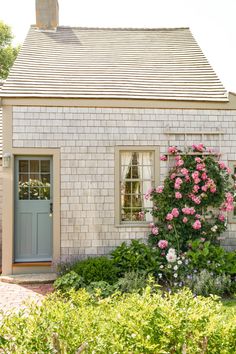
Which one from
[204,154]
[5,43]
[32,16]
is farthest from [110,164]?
[5,43]

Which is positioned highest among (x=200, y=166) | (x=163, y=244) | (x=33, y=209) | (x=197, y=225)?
(x=200, y=166)

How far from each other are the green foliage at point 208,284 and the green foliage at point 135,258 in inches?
35.4

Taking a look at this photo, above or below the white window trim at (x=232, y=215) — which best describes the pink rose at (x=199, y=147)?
above

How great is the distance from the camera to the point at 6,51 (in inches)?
906

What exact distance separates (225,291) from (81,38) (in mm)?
7945

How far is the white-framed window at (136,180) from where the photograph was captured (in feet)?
27.1

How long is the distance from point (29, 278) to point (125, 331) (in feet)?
17.0

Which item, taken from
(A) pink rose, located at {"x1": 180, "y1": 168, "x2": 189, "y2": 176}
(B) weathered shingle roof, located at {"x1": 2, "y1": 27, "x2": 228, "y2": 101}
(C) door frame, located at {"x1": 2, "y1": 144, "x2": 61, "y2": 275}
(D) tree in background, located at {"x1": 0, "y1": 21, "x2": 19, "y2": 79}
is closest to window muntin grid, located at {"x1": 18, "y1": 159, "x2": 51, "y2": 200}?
(C) door frame, located at {"x1": 2, "y1": 144, "x2": 61, "y2": 275}

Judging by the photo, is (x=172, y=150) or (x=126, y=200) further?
(x=126, y=200)

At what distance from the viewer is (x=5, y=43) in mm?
23875

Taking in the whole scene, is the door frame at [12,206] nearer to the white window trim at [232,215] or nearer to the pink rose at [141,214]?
the pink rose at [141,214]

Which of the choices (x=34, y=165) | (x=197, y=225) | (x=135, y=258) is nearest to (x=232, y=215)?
(x=197, y=225)

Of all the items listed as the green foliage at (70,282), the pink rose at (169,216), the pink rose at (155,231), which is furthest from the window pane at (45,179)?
the pink rose at (169,216)

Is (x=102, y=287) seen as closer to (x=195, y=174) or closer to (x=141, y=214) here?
(x=141, y=214)
